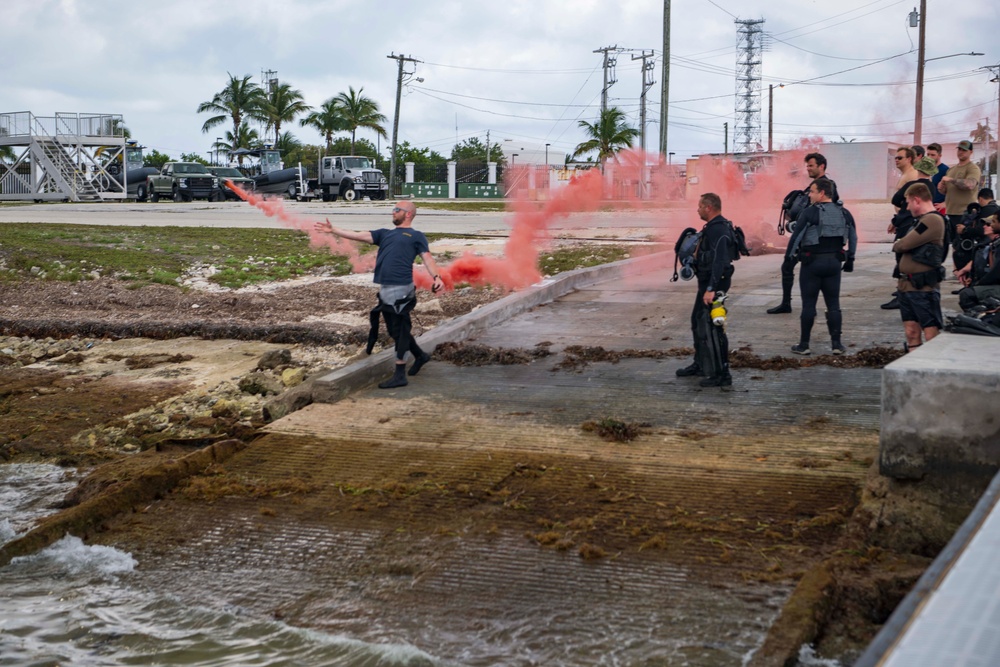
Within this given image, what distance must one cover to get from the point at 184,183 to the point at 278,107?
83.9 ft

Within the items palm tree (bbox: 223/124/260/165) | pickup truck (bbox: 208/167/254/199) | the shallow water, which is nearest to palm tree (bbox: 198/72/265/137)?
palm tree (bbox: 223/124/260/165)

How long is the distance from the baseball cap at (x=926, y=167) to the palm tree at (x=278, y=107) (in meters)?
60.8

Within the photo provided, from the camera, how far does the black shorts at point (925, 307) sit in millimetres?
7836

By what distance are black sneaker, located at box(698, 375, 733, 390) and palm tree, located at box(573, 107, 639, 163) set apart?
2543 centimetres

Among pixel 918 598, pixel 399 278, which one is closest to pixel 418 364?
pixel 399 278

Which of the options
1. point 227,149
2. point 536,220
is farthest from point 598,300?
point 227,149

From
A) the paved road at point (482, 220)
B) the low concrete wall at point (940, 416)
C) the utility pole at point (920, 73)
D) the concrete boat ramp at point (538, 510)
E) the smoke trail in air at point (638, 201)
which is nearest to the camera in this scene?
the concrete boat ramp at point (538, 510)

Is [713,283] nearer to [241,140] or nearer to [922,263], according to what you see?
[922,263]

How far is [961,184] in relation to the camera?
11133mm

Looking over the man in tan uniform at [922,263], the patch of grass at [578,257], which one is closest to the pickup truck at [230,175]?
the patch of grass at [578,257]

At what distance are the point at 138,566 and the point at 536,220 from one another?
10.5 metres

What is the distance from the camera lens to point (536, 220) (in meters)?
14.8

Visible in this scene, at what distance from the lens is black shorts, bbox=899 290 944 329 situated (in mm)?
7836

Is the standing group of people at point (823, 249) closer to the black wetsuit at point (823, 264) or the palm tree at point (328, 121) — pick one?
the black wetsuit at point (823, 264)
